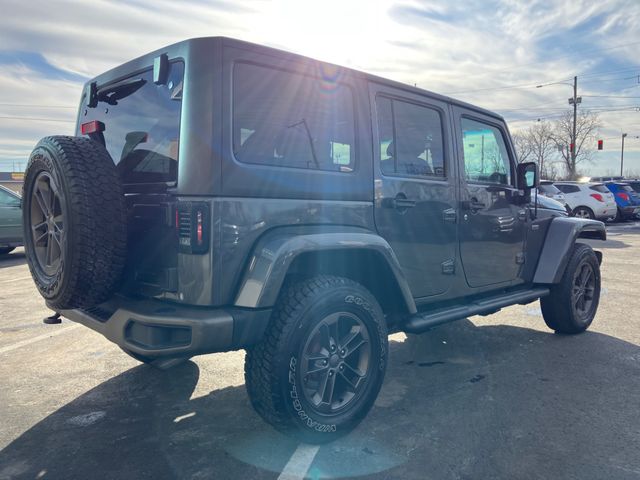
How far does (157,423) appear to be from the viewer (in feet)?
9.78

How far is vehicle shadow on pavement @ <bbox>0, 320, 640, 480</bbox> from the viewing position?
2.50 m

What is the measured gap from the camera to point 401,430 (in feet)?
9.52

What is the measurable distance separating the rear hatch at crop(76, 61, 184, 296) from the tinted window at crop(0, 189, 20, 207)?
8.39 m

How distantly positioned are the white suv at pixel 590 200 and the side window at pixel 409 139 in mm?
15602

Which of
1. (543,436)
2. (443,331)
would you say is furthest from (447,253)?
(443,331)

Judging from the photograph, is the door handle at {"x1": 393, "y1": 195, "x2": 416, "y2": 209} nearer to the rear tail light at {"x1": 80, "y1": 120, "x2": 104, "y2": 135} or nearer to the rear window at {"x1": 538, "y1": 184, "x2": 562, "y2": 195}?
the rear tail light at {"x1": 80, "y1": 120, "x2": 104, "y2": 135}

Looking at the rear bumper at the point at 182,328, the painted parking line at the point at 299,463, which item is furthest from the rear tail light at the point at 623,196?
the rear bumper at the point at 182,328

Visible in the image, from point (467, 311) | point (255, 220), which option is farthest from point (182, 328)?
point (467, 311)

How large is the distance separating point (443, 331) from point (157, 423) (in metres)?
2.97

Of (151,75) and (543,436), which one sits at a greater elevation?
(151,75)

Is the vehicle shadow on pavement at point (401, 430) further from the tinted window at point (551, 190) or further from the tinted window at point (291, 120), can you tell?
the tinted window at point (551, 190)

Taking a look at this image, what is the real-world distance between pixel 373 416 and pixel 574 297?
2.73m

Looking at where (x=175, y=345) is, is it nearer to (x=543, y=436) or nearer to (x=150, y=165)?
(x=150, y=165)

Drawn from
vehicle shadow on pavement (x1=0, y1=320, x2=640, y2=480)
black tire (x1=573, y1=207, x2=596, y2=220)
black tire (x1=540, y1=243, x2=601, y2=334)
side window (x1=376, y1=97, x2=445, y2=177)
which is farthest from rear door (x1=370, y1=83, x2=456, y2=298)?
black tire (x1=573, y1=207, x2=596, y2=220)
